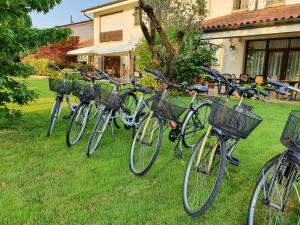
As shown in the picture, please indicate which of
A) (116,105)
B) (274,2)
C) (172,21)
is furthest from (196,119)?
(274,2)

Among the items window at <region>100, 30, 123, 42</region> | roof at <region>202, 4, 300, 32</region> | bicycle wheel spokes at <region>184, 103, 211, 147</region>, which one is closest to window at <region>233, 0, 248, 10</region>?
roof at <region>202, 4, 300, 32</region>

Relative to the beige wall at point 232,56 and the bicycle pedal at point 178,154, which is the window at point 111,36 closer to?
the beige wall at point 232,56

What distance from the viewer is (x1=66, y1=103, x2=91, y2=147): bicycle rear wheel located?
15.0ft

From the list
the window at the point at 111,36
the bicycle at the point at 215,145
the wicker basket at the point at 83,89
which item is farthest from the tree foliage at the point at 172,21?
the window at the point at 111,36

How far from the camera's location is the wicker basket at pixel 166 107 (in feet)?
12.2

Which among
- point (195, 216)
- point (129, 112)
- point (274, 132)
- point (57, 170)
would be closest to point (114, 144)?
point (129, 112)

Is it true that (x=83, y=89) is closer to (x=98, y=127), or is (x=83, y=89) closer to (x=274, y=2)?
(x=98, y=127)

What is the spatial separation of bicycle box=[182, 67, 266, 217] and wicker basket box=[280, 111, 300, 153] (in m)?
0.41

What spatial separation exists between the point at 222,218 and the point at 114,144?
243 cm

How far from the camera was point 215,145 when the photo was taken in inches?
117

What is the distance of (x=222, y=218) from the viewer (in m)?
2.84

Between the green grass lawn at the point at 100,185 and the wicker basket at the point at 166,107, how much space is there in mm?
710

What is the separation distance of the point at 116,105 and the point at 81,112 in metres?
0.79

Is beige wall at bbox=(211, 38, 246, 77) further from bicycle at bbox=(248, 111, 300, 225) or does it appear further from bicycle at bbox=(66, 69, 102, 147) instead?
bicycle at bbox=(248, 111, 300, 225)
